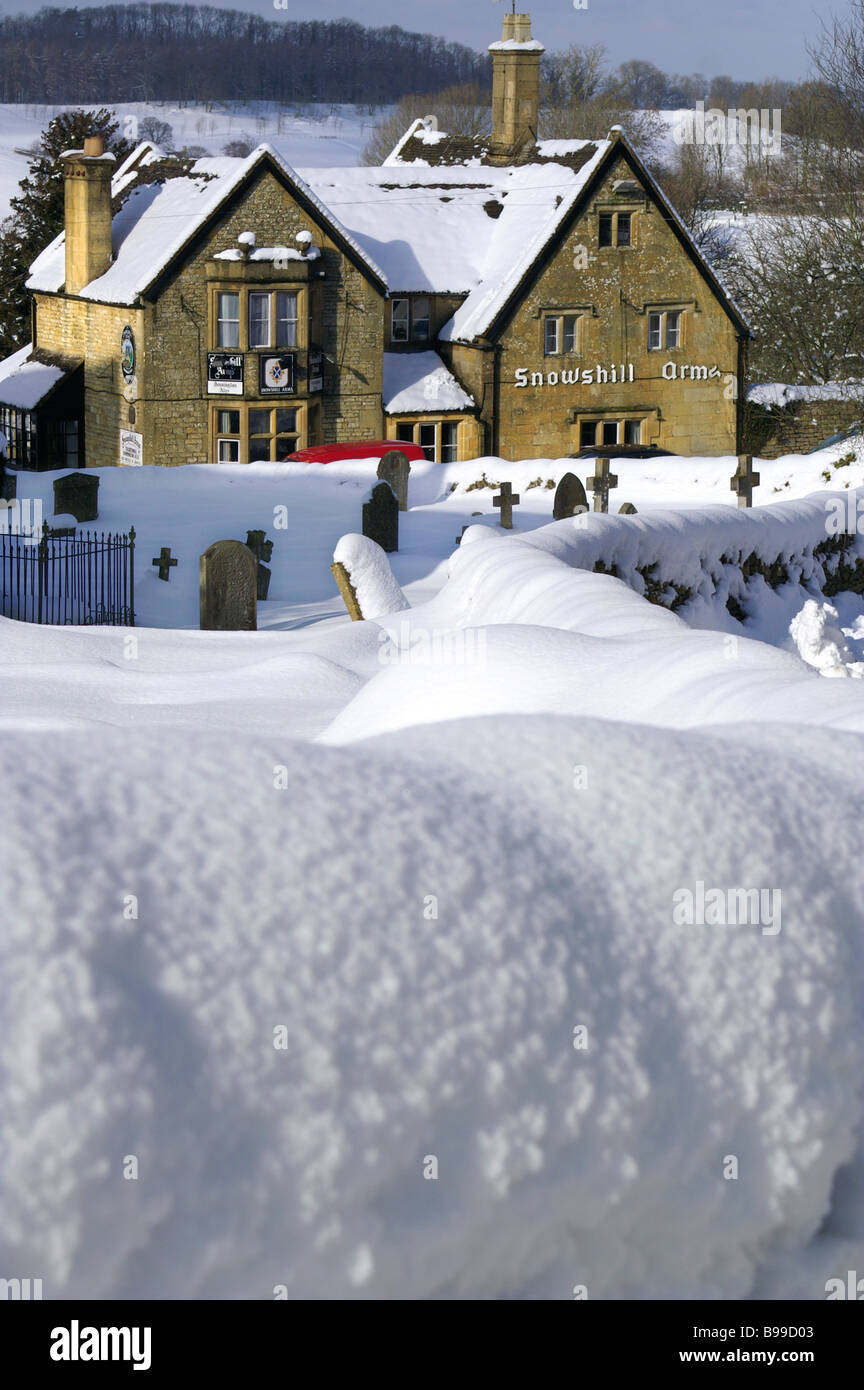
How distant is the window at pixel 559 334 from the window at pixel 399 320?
125 inches

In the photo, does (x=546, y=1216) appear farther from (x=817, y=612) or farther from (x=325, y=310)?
(x=325, y=310)

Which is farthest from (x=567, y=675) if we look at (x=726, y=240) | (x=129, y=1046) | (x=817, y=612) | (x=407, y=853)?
(x=726, y=240)

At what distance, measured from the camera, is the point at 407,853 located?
222 cm

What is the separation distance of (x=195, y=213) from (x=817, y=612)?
25465 mm

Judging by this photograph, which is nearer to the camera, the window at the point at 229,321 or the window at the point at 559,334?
the window at the point at 229,321

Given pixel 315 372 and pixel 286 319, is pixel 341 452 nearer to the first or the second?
pixel 315 372

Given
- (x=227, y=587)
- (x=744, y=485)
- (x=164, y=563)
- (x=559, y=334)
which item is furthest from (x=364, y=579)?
(x=559, y=334)

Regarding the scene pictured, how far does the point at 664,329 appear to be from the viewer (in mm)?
34656

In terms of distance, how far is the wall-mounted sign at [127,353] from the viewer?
3114 centimetres

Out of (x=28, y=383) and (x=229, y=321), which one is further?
(x=28, y=383)

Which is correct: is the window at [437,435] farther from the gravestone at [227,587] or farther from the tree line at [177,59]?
the tree line at [177,59]

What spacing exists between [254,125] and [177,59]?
16.0 meters

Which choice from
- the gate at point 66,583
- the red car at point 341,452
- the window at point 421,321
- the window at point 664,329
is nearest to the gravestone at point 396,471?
the red car at point 341,452

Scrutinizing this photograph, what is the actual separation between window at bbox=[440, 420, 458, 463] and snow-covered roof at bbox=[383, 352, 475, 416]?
0.59m
